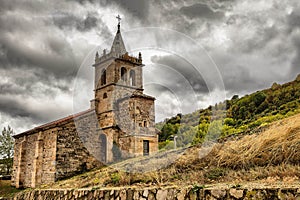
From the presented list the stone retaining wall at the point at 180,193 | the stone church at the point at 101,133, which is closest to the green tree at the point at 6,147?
the stone church at the point at 101,133

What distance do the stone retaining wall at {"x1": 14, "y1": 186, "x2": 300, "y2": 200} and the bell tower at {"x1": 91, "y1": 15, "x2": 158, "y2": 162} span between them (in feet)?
38.5

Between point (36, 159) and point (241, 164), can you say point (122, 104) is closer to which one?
point (36, 159)

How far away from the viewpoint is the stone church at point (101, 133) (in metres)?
19.8

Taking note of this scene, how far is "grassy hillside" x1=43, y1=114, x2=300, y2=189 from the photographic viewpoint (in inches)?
215

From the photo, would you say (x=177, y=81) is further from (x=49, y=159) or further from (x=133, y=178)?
(x=49, y=159)

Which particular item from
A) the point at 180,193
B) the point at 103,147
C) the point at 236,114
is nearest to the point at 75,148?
the point at 103,147

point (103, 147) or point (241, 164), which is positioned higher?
point (103, 147)

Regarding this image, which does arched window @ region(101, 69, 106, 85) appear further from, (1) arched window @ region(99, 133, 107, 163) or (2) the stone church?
(1) arched window @ region(99, 133, 107, 163)

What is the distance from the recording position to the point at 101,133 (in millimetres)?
22750

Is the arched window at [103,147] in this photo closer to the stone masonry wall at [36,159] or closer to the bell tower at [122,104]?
the bell tower at [122,104]

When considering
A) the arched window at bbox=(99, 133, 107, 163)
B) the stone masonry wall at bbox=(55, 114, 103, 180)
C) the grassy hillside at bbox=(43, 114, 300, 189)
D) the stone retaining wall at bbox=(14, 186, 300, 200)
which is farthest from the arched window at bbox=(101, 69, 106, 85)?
the grassy hillside at bbox=(43, 114, 300, 189)

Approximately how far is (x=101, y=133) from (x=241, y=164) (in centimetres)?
1719

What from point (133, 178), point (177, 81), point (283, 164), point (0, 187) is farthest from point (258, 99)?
point (0, 187)

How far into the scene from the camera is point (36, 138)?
22.0m
